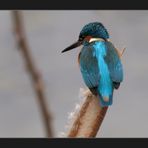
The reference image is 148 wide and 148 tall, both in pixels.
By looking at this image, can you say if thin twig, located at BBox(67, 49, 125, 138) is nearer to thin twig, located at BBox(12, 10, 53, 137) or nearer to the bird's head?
thin twig, located at BBox(12, 10, 53, 137)

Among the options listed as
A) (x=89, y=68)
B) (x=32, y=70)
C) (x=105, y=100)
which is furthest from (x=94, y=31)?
(x=32, y=70)

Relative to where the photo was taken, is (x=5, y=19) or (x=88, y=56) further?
(x=5, y=19)

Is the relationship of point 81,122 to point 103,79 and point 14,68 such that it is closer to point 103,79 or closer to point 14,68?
point 103,79

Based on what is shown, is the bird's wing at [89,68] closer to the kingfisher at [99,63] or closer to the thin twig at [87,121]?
the kingfisher at [99,63]

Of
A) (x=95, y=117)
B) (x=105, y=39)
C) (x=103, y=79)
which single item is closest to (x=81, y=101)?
(x=95, y=117)

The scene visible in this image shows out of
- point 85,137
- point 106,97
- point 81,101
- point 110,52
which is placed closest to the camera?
point 85,137

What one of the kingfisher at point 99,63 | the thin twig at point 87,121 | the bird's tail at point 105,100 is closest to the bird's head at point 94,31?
the kingfisher at point 99,63

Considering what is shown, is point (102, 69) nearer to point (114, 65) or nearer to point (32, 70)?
point (114, 65)

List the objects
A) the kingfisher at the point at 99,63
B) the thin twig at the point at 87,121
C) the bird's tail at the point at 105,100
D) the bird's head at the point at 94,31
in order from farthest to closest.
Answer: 1. the bird's head at the point at 94,31
2. the kingfisher at the point at 99,63
3. the bird's tail at the point at 105,100
4. the thin twig at the point at 87,121

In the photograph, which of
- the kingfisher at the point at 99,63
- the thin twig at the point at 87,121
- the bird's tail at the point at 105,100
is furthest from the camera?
the kingfisher at the point at 99,63
